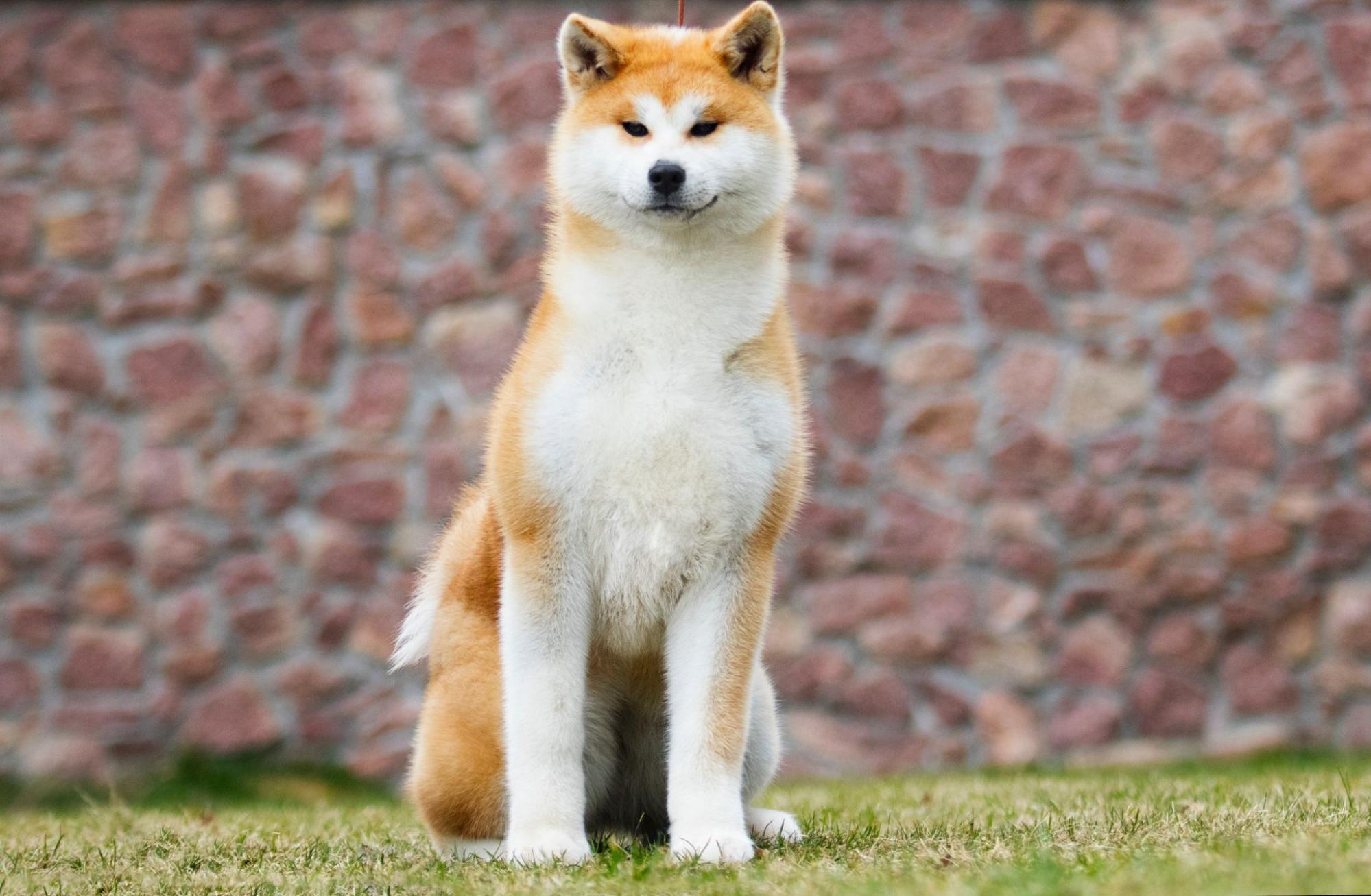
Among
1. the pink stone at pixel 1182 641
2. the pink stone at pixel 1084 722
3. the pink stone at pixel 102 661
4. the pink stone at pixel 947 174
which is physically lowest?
the pink stone at pixel 102 661

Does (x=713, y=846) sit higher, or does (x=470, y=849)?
(x=713, y=846)

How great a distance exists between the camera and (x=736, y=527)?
10.0 feet

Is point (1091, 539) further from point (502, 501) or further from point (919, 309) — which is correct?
point (502, 501)

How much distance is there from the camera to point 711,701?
302cm

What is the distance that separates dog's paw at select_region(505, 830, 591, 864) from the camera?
2949 millimetres

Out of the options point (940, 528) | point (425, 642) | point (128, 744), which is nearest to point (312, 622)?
point (128, 744)

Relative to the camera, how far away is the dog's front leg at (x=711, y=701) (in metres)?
2.99

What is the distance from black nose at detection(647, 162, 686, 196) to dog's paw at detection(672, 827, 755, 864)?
1.23 metres

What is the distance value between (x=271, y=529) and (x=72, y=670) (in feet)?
3.15

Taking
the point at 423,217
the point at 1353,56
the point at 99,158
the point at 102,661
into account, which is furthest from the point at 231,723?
the point at 1353,56

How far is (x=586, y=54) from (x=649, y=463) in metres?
0.90

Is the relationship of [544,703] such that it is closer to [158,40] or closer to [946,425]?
[946,425]

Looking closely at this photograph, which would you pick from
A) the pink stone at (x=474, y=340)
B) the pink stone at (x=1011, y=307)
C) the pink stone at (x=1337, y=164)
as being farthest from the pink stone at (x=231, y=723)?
the pink stone at (x=1337, y=164)

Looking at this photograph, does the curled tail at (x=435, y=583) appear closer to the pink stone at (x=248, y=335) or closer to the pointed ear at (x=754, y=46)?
the pointed ear at (x=754, y=46)
